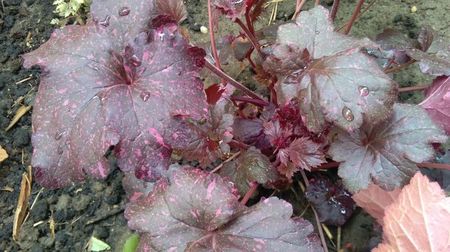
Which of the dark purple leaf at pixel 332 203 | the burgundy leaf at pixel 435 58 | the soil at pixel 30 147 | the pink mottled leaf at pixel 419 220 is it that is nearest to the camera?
the pink mottled leaf at pixel 419 220

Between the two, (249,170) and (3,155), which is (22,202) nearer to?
(3,155)

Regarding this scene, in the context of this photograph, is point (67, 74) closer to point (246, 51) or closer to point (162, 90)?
point (162, 90)

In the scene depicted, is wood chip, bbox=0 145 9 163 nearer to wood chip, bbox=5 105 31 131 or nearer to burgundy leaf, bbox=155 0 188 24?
wood chip, bbox=5 105 31 131

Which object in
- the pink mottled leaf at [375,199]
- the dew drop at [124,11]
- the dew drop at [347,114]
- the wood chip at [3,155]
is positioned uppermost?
the dew drop at [124,11]

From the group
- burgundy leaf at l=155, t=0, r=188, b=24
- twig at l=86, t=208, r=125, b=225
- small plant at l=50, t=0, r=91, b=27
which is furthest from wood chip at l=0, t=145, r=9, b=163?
burgundy leaf at l=155, t=0, r=188, b=24

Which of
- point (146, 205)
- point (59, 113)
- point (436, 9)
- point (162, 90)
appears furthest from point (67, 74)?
point (436, 9)

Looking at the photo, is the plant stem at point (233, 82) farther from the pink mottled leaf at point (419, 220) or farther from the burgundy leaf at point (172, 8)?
the pink mottled leaf at point (419, 220)

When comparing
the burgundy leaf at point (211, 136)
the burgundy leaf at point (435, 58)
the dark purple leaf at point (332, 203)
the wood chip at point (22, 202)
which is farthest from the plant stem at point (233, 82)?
the wood chip at point (22, 202)

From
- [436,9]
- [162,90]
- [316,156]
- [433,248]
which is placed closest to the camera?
[433,248]
